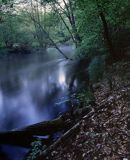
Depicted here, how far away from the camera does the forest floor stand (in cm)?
579

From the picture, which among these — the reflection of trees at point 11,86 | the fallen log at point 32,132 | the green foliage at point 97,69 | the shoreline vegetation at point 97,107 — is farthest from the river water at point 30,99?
the green foliage at point 97,69

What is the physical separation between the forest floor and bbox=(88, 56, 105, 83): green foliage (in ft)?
19.9

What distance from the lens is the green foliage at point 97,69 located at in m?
14.7

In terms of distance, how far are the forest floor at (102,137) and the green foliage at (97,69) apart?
19.9 feet

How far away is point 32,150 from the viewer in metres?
7.45

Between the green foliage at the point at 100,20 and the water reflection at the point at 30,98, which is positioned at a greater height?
the green foliage at the point at 100,20

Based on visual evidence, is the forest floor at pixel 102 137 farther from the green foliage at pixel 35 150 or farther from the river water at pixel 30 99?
the river water at pixel 30 99

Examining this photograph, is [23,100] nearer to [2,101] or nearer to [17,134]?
[2,101]

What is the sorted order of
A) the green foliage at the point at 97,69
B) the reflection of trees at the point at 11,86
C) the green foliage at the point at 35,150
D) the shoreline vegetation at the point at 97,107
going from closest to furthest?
the shoreline vegetation at the point at 97,107 < the green foliage at the point at 35,150 < the green foliage at the point at 97,69 < the reflection of trees at the point at 11,86

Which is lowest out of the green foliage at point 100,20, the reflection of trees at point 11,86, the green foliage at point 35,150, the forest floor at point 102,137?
the green foliage at point 35,150

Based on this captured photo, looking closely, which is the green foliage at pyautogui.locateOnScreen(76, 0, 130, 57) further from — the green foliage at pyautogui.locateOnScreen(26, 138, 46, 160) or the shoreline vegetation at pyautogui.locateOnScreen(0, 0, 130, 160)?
the green foliage at pyautogui.locateOnScreen(26, 138, 46, 160)

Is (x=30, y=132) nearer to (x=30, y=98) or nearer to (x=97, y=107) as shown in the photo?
(x=97, y=107)

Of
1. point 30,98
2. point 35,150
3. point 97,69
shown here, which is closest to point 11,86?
point 30,98

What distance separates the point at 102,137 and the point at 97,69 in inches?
410
